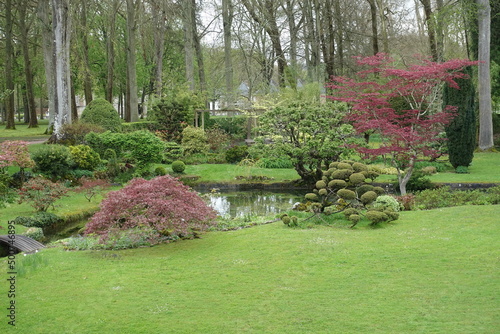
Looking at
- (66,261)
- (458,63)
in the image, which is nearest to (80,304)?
(66,261)

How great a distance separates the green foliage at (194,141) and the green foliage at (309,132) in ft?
21.1

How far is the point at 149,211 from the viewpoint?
918cm

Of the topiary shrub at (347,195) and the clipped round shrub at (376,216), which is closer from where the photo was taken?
the clipped round shrub at (376,216)

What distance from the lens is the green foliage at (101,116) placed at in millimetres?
23859

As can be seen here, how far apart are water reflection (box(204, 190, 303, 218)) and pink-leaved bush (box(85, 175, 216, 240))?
449cm

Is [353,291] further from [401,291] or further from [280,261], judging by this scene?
[280,261]

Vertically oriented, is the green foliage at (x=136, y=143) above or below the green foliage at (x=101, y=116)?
below

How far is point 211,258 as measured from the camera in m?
8.61

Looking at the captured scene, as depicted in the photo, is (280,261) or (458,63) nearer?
(280,261)

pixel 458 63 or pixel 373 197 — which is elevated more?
pixel 458 63

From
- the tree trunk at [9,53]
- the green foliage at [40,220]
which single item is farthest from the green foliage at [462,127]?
the tree trunk at [9,53]

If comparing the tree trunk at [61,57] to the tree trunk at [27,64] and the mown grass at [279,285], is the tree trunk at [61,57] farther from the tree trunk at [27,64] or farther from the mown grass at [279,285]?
the mown grass at [279,285]

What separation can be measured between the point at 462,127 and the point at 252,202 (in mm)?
8081

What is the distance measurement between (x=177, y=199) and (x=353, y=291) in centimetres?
398
